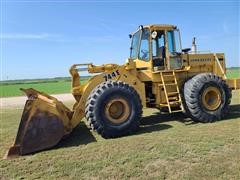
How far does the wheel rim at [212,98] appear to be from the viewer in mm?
8909

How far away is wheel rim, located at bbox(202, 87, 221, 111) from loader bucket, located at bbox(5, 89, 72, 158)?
13.6ft

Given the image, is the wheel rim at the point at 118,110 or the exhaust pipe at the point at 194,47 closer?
the wheel rim at the point at 118,110

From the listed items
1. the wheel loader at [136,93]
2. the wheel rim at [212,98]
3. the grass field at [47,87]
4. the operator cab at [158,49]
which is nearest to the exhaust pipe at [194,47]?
the wheel loader at [136,93]

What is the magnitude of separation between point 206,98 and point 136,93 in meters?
2.30

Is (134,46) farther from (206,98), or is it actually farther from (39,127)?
(39,127)

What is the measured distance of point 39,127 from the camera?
679cm

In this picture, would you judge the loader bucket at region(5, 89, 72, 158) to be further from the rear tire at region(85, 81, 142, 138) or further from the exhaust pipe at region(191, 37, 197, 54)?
the exhaust pipe at region(191, 37, 197, 54)

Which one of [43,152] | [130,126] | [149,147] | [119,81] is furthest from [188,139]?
[43,152]

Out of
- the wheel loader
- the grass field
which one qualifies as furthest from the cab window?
the grass field

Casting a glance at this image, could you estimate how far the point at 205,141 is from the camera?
659 cm

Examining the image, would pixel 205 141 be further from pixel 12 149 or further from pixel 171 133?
pixel 12 149

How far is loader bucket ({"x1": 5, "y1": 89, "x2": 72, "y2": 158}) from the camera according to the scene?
259 inches

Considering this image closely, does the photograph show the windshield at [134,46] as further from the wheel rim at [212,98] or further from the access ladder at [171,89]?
the wheel rim at [212,98]

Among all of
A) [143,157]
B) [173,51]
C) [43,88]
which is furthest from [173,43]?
[43,88]
